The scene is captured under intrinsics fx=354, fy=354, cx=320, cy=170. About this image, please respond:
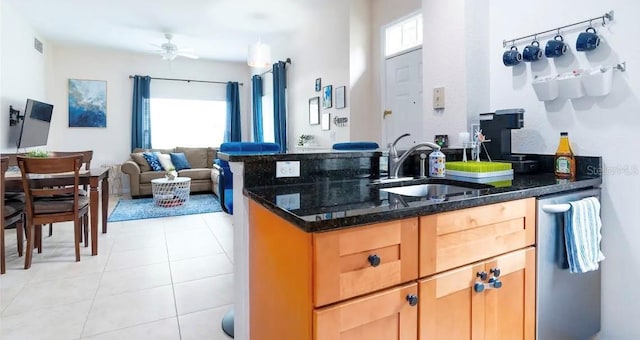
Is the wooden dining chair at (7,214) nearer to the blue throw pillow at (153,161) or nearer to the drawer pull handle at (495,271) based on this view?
the blue throw pillow at (153,161)

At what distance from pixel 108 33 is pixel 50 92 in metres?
1.71

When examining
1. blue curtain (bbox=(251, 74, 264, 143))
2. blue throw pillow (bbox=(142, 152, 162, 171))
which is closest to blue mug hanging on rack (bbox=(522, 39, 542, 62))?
blue curtain (bbox=(251, 74, 264, 143))

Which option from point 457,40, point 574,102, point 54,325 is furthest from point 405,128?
point 54,325

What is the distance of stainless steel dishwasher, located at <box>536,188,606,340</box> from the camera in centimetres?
147

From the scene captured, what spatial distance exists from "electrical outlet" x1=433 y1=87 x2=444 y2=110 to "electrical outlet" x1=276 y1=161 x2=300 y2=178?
48.4 inches

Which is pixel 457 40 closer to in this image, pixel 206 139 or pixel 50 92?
pixel 206 139

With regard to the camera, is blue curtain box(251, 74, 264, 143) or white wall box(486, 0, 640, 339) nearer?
white wall box(486, 0, 640, 339)

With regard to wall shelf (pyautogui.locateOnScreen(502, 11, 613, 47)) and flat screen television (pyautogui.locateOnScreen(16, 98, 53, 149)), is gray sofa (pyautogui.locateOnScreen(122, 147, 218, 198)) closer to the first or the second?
flat screen television (pyautogui.locateOnScreen(16, 98, 53, 149))

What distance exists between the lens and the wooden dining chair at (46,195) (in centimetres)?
275

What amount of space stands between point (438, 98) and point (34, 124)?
4.87 meters

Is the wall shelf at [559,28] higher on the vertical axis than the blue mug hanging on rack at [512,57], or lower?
higher

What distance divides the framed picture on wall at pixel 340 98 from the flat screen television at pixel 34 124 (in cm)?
363

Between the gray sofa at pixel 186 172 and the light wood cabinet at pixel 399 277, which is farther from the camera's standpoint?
the gray sofa at pixel 186 172

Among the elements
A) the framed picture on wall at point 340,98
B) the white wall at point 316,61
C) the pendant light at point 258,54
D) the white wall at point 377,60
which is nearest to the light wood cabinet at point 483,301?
the white wall at point 377,60
